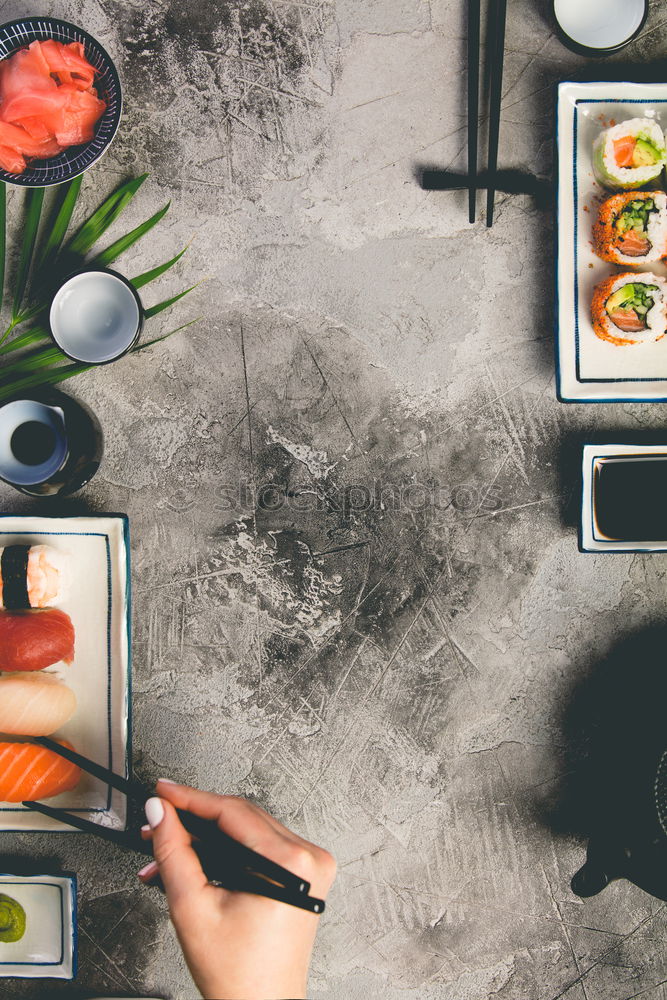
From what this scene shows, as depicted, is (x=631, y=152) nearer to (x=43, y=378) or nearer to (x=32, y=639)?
(x=43, y=378)

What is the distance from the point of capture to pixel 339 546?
65.1 inches

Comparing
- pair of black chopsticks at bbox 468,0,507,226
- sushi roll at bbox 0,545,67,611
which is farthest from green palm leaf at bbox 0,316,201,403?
pair of black chopsticks at bbox 468,0,507,226

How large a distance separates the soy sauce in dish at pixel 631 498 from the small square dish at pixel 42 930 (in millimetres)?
1604

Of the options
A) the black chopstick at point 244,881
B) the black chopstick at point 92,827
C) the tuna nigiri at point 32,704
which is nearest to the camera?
the black chopstick at point 244,881

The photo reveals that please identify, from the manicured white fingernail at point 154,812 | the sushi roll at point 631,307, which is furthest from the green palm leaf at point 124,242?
the manicured white fingernail at point 154,812

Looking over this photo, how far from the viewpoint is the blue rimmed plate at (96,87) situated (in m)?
1.53

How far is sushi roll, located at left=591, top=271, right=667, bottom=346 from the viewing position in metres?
1.53

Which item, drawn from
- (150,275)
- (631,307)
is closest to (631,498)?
(631,307)

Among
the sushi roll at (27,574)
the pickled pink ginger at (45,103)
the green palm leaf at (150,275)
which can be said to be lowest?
the sushi roll at (27,574)

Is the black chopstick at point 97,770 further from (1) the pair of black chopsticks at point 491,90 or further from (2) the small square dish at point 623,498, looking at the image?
(1) the pair of black chopsticks at point 491,90

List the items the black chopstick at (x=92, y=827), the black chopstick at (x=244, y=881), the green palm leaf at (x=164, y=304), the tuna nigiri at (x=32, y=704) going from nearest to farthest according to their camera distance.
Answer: the black chopstick at (x=244, y=881), the black chopstick at (x=92, y=827), the tuna nigiri at (x=32, y=704), the green palm leaf at (x=164, y=304)

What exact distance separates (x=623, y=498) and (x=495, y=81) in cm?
104

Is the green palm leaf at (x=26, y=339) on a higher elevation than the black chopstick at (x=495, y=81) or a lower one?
lower

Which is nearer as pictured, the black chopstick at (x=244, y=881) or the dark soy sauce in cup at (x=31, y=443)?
the black chopstick at (x=244, y=881)
